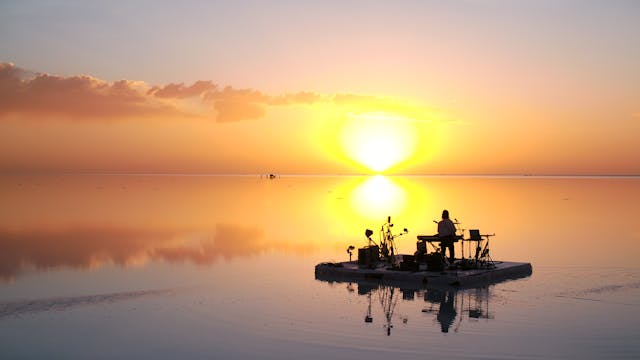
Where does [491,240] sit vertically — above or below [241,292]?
above

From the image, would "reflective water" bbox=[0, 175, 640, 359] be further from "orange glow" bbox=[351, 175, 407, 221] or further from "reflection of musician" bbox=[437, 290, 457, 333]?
"orange glow" bbox=[351, 175, 407, 221]

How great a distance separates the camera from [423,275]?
2319 cm

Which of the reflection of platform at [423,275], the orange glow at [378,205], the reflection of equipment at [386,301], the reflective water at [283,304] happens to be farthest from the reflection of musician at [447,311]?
the orange glow at [378,205]

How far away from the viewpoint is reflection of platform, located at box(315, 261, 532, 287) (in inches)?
898

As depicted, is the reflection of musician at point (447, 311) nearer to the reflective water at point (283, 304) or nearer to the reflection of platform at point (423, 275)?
the reflective water at point (283, 304)

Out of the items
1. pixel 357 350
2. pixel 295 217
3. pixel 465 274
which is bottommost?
pixel 357 350

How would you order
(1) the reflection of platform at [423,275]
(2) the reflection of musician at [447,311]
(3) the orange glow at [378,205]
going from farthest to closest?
(3) the orange glow at [378,205], (1) the reflection of platform at [423,275], (2) the reflection of musician at [447,311]

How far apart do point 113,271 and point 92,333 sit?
35.2 ft

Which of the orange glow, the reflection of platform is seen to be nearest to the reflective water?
the reflection of platform

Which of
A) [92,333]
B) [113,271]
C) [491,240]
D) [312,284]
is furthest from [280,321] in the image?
[491,240]

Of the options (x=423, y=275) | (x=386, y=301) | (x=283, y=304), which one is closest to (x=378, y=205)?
(x=423, y=275)

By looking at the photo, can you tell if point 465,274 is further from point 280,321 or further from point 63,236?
point 63,236

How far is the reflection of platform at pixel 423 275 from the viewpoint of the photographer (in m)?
22.8

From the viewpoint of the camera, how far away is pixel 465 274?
909 inches
